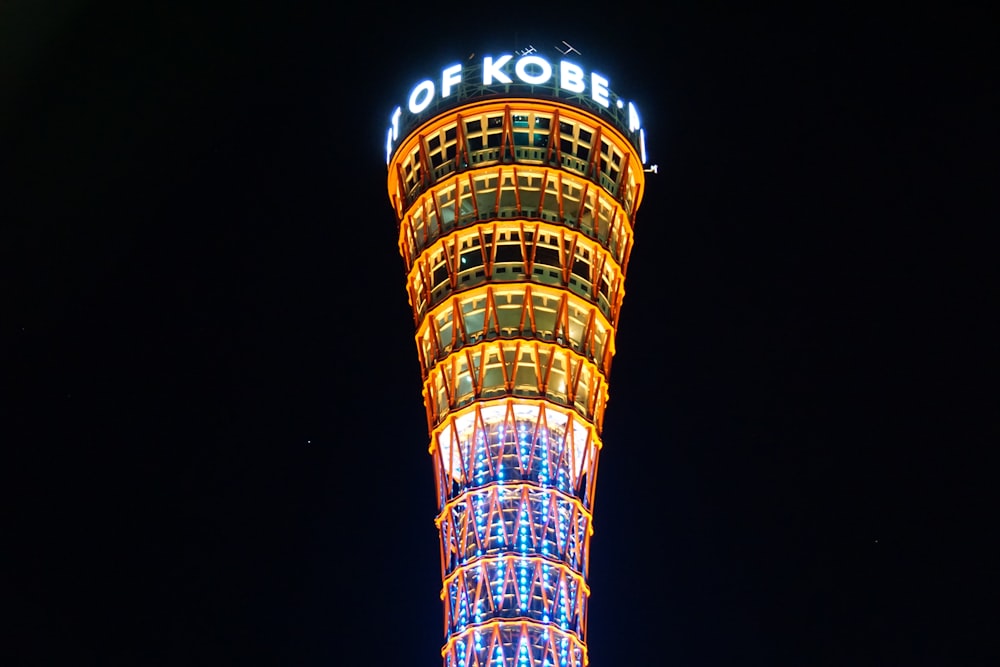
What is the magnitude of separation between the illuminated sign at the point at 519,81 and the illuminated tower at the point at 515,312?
0.10 m

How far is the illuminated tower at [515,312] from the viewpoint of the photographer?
366ft

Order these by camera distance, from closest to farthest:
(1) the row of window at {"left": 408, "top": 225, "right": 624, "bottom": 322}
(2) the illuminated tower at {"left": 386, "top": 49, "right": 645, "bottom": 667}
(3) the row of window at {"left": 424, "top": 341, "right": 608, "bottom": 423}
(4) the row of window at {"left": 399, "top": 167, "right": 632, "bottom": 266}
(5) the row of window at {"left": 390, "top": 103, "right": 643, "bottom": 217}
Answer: (2) the illuminated tower at {"left": 386, "top": 49, "right": 645, "bottom": 667} → (3) the row of window at {"left": 424, "top": 341, "right": 608, "bottom": 423} → (1) the row of window at {"left": 408, "top": 225, "right": 624, "bottom": 322} → (4) the row of window at {"left": 399, "top": 167, "right": 632, "bottom": 266} → (5) the row of window at {"left": 390, "top": 103, "right": 643, "bottom": 217}

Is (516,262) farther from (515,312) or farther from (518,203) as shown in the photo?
(518,203)

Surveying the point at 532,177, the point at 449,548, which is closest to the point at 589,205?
the point at 532,177

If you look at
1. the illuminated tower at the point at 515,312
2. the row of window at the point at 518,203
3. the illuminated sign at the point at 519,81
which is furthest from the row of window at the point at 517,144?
the illuminated sign at the point at 519,81

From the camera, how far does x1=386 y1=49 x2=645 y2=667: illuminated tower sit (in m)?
111

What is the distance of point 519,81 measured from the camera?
121m

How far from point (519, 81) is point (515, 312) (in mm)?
12727

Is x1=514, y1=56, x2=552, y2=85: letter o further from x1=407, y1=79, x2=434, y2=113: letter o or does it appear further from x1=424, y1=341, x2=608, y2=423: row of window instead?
x1=424, y1=341, x2=608, y2=423: row of window

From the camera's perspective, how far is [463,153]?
119 metres

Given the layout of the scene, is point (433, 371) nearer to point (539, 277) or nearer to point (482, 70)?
point (539, 277)

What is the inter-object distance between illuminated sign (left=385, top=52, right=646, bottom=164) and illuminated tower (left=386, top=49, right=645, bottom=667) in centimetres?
10

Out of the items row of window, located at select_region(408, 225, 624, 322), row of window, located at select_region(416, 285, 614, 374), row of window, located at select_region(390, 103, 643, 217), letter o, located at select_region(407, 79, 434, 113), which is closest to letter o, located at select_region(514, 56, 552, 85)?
row of window, located at select_region(390, 103, 643, 217)

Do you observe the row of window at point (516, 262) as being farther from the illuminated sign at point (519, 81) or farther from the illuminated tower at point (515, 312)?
the illuminated sign at point (519, 81)
